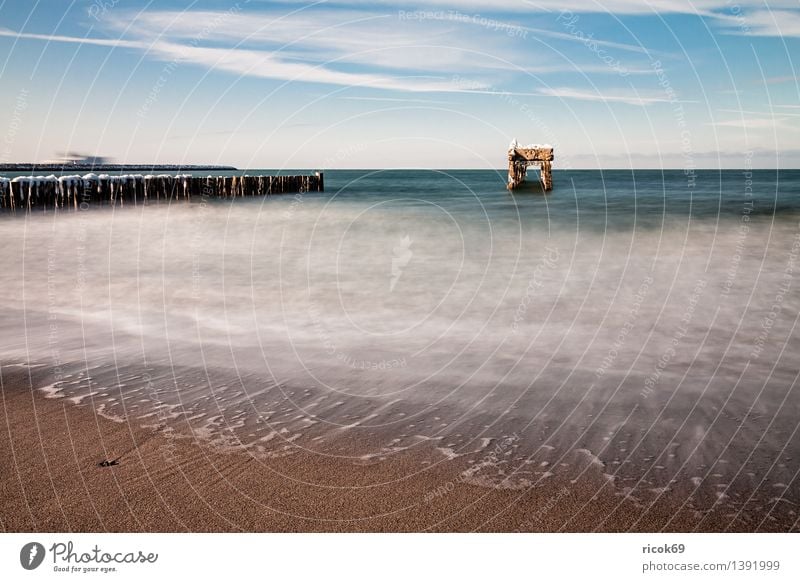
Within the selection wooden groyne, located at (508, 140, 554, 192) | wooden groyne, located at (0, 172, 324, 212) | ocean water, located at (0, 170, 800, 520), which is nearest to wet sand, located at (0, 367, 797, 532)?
ocean water, located at (0, 170, 800, 520)

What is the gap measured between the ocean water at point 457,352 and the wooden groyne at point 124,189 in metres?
17.2

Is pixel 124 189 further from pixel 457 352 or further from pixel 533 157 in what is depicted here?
pixel 457 352

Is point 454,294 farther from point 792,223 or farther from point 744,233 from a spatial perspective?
point 792,223

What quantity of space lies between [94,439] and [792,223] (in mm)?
26759

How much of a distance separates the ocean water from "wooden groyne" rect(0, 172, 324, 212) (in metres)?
17.2

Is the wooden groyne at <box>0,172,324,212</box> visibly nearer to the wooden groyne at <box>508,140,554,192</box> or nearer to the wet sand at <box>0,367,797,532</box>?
the wooden groyne at <box>508,140,554,192</box>

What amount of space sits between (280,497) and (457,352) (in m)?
4.21

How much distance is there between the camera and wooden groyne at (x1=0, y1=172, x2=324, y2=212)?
108 ft

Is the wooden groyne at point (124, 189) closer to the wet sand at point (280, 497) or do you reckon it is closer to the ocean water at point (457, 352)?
the ocean water at point (457, 352)

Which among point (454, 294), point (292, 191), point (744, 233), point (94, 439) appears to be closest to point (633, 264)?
point (454, 294)

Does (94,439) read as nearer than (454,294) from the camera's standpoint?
Yes

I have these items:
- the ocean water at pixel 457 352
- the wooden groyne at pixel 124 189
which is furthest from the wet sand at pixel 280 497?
the wooden groyne at pixel 124 189

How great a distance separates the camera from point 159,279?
13.2m
